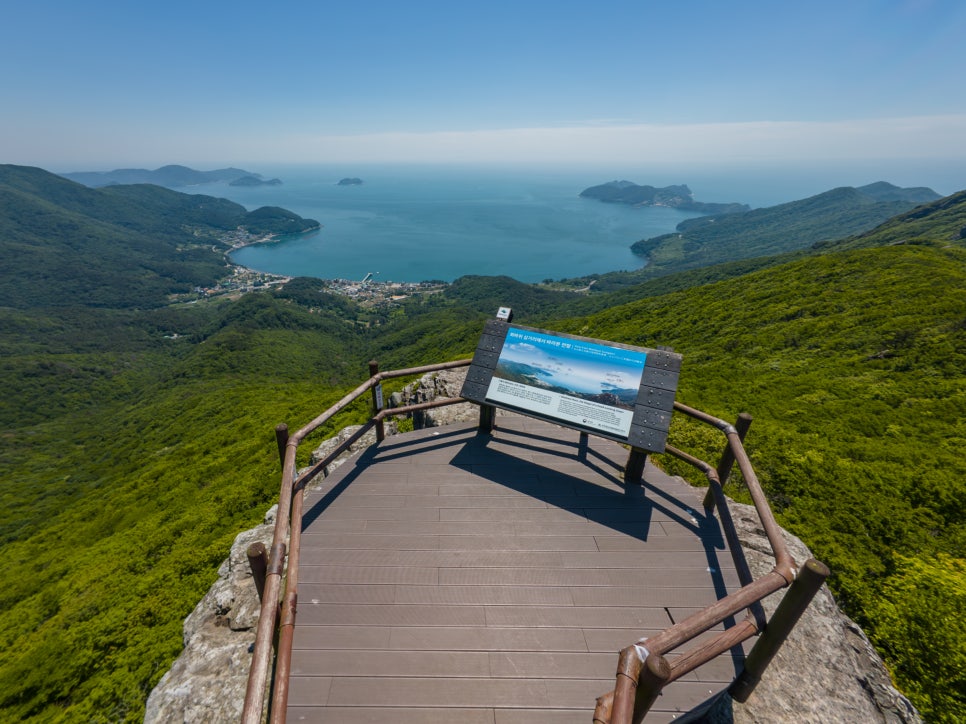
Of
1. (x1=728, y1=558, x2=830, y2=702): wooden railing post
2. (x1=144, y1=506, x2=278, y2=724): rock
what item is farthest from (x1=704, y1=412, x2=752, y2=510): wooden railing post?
(x1=144, y1=506, x2=278, y2=724): rock

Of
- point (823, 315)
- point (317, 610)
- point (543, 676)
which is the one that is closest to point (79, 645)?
point (317, 610)

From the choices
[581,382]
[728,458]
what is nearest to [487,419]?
[581,382]

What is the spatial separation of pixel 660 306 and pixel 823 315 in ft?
51.8

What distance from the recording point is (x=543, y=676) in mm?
3557

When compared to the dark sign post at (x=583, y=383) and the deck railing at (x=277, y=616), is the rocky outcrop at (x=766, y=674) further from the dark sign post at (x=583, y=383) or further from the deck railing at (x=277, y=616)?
the dark sign post at (x=583, y=383)

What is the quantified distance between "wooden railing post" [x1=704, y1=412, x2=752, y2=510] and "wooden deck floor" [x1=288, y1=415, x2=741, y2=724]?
23 centimetres

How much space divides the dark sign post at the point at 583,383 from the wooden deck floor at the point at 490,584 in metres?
1.14

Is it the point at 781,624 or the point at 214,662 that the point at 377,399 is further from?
the point at 781,624

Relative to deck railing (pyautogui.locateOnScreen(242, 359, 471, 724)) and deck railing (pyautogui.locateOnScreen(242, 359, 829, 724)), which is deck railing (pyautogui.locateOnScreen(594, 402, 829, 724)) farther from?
deck railing (pyautogui.locateOnScreen(242, 359, 471, 724))

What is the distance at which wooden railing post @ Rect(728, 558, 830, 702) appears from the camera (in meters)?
2.84

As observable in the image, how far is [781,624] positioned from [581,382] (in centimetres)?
345

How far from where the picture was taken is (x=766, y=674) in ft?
12.6

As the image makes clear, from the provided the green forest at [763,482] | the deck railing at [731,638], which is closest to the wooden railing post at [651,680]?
the deck railing at [731,638]

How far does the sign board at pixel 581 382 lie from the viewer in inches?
215
